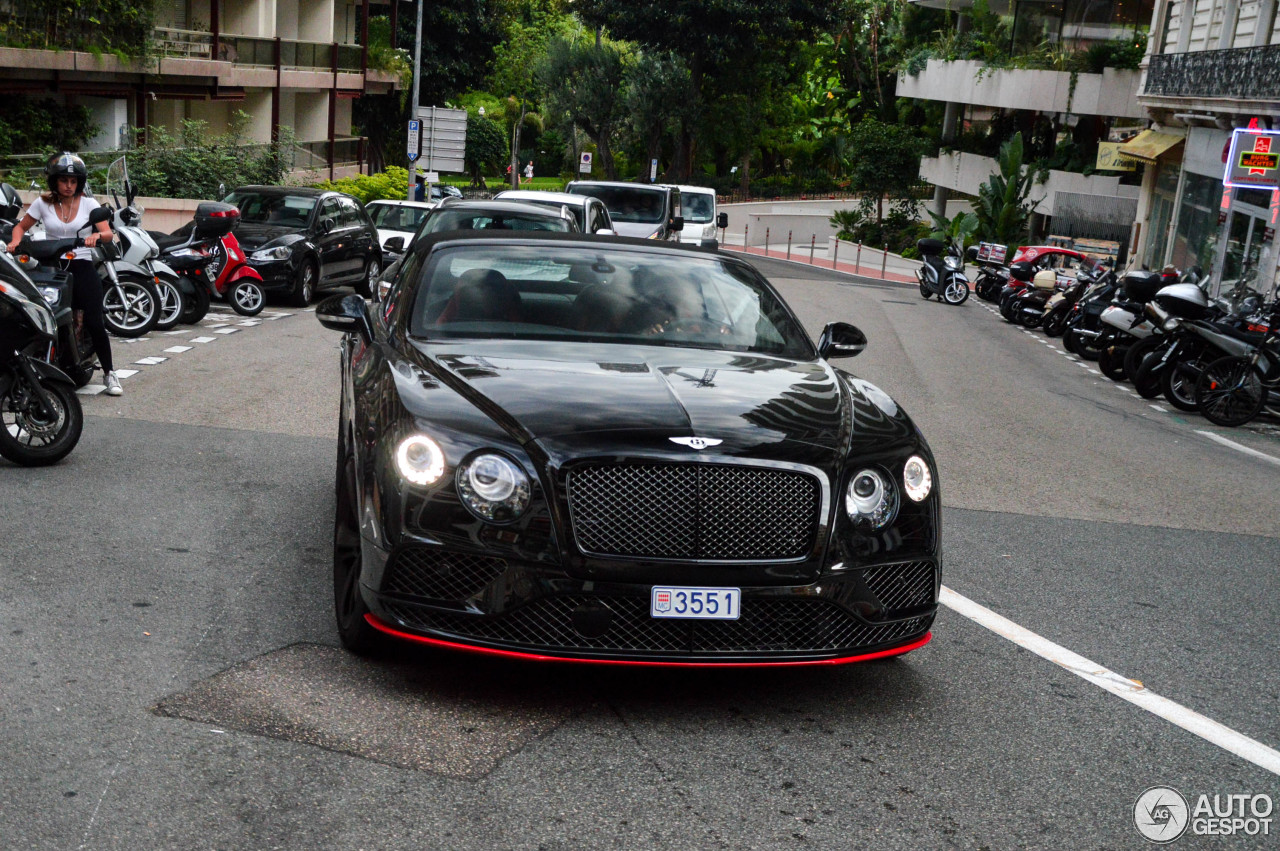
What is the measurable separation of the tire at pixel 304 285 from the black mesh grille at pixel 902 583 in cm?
1553

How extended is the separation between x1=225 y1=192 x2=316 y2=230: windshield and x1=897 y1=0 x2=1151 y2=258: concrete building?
2590cm

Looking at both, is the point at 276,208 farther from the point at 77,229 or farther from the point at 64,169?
the point at 64,169

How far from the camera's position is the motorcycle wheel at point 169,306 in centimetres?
1559

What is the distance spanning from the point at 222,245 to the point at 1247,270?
19.3 m

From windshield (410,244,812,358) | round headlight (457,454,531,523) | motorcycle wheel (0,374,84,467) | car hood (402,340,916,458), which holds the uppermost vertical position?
windshield (410,244,812,358)

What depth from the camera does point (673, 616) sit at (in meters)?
4.60

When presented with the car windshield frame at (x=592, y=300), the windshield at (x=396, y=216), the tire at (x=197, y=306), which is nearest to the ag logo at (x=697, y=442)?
the car windshield frame at (x=592, y=300)

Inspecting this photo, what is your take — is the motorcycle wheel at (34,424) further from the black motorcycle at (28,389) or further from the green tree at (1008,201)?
the green tree at (1008,201)

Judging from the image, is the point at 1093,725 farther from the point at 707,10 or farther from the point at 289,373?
the point at 707,10

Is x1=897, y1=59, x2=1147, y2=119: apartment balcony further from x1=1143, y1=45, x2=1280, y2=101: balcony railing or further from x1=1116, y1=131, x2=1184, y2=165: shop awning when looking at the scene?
x1=1143, y1=45, x2=1280, y2=101: balcony railing

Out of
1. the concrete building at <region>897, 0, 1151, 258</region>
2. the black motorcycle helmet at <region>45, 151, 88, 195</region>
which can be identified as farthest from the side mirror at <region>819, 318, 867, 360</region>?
the concrete building at <region>897, 0, 1151, 258</region>

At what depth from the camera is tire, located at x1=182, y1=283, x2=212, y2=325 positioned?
16516mm

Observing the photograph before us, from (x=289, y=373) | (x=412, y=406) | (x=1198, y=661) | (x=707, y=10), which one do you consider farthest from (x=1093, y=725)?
(x=707, y=10)

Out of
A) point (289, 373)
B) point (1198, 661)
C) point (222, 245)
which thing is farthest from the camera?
point (222, 245)
